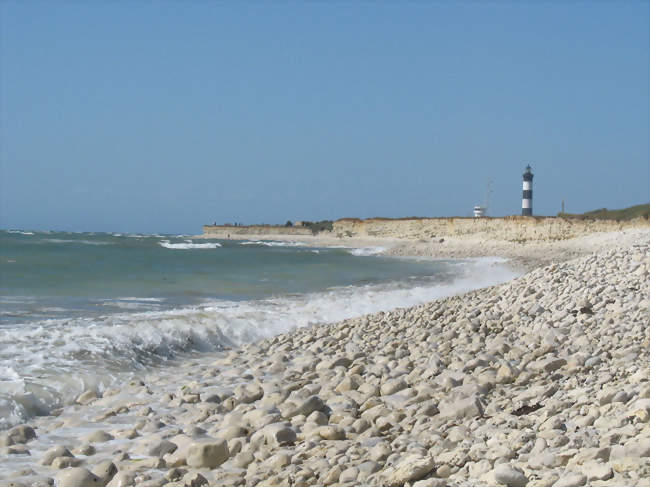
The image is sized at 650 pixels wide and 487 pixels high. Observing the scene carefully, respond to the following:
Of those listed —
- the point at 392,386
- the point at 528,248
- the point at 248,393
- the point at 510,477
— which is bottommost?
the point at 248,393

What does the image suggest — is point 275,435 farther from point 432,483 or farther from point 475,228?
point 475,228

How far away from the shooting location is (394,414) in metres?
4.23

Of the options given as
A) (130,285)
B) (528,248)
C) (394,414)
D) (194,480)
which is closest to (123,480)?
(194,480)

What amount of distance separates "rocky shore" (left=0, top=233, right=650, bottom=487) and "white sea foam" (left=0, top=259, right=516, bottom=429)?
416mm

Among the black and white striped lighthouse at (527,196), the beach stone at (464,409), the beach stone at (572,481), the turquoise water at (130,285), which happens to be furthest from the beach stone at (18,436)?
the black and white striped lighthouse at (527,196)

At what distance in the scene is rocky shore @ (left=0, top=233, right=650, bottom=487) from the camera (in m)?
3.13

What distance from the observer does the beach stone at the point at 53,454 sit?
3908mm

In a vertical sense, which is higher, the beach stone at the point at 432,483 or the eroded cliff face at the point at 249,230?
the eroded cliff face at the point at 249,230

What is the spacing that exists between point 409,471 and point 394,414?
3.76ft

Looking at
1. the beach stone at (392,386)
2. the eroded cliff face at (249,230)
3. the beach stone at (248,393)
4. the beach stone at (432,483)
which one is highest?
the eroded cliff face at (249,230)

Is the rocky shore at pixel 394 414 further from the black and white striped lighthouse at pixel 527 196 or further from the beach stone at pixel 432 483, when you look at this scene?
the black and white striped lighthouse at pixel 527 196

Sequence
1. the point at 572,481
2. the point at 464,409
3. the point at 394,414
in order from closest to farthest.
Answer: the point at 572,481 < the point at 464,409 < the point at 394,414

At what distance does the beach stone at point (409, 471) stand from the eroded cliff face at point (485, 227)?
36734mm

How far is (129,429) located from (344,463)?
181 centimetres
